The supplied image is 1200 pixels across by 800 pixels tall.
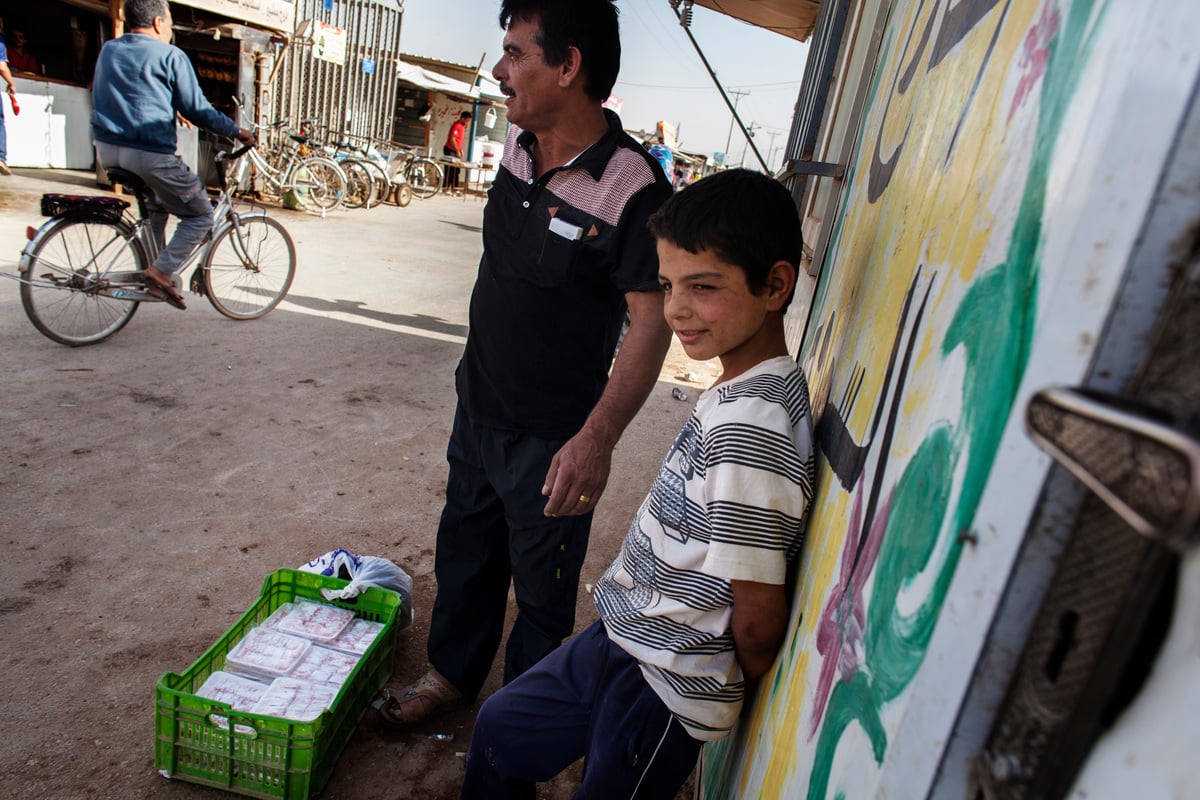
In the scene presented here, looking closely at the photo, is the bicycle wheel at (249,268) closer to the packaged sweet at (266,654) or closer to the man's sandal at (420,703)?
the packaged sweet at (266,654)

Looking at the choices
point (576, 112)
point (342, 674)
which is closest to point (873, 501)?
point (576, 112)

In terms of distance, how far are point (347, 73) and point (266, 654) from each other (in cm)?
1564

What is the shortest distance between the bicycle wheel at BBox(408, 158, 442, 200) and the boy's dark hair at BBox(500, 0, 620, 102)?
1593 centimetres

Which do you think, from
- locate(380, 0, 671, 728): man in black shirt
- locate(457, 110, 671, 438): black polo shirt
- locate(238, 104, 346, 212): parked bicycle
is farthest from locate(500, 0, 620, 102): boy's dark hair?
locate(238, 104, 346, 212): parked bicycle

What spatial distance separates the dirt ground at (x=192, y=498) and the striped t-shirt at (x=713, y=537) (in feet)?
3.55

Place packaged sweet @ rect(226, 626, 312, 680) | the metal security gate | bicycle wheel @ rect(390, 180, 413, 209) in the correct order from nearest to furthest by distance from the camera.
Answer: packaged sweet @ rect(226, 626, 312, 680), the metal security gate, bicycle wheel @ rect(390, 180, 413, 209)

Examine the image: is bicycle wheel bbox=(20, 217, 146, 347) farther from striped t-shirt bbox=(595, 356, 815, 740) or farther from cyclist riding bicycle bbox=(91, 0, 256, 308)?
striped t-shirt bbox=(595, 356, 815, 740)

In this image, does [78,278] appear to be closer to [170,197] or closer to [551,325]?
[170,197]

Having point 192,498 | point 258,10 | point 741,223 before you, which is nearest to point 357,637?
point 192,498

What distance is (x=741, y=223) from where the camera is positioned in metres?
1.33

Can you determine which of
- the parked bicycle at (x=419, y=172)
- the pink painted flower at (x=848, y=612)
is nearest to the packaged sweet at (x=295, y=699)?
the pink painted flower at (x=848, y=612)

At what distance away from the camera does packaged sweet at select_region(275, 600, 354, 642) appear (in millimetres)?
2354

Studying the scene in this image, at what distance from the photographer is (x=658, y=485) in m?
1.45

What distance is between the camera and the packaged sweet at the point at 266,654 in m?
2.19
